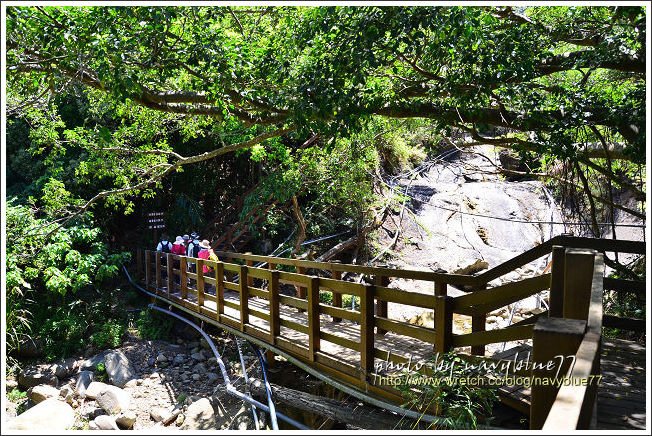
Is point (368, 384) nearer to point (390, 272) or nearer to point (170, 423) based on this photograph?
point (390, 272)

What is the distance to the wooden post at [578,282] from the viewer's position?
268 cm

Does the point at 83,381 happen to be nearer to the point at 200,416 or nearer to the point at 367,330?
the point at 200,416

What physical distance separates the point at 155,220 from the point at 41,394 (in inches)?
225

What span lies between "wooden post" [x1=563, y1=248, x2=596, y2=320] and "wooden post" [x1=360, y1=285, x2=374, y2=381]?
216cm

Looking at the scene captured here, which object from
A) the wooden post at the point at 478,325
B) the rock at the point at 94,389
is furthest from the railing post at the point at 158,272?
the wooden post at the point at 478,325

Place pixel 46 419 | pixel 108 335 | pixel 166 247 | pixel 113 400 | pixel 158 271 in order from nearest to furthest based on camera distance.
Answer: pixel 46 419, pixel 113 400, pixel 108 335, pixel 158 271, pixel 166 247

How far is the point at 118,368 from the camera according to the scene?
9.75 metres

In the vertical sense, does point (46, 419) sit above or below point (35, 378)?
above

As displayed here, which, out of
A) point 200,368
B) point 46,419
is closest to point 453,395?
point 46,419

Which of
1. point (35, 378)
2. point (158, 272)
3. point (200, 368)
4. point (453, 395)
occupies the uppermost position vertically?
point (453, 395)

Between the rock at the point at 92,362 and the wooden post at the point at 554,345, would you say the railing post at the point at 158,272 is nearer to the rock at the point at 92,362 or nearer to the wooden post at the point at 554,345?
the rock at the point at 92,362

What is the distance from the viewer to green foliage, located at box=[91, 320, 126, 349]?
1084 centimetres

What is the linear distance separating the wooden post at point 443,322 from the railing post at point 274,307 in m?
2.58

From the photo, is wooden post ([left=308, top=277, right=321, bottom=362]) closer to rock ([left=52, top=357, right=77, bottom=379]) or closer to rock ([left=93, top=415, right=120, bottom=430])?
rock ([left=93, top=415, right=120, bottom=430])
